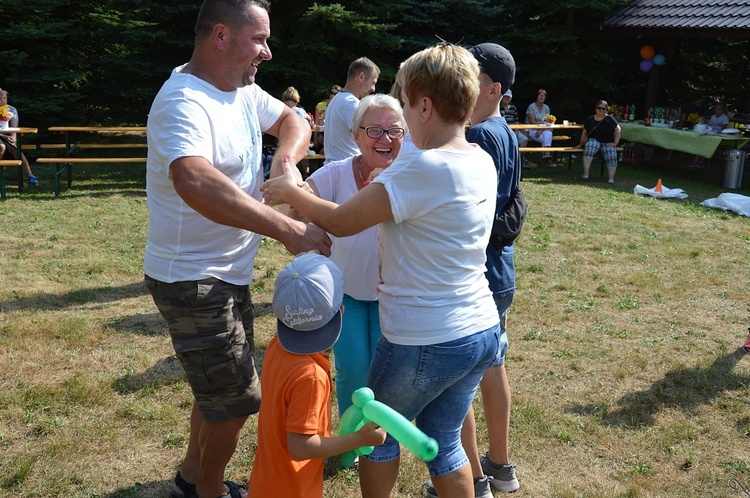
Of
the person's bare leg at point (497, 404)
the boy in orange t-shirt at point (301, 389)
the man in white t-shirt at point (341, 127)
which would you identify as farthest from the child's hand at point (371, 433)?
the man in white t-shirt at point (341, 127)

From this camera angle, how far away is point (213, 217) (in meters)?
2.35

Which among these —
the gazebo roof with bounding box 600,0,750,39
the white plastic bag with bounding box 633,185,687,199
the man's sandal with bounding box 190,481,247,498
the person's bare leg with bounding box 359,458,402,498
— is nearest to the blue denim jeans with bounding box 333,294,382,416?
the person's bare leg with bounding box 359,458,402,498

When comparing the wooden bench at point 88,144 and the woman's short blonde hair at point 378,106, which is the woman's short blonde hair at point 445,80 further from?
the wooden bench at point 88,144

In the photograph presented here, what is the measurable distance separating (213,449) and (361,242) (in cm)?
102

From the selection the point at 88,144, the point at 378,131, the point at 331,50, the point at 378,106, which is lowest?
the point at 88,144

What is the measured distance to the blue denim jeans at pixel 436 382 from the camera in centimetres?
217

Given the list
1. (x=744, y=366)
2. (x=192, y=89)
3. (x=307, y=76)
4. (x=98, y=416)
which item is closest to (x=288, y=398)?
(x=192, y=89)

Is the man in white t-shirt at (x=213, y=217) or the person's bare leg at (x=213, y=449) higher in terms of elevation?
the man in white t-shirt at (x=213, y=217)

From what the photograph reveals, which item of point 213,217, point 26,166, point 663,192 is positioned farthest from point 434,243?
point 26,166

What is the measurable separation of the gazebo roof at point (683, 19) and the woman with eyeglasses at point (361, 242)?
13.5 meters

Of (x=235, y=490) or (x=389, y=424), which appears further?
(x=235, y=490)

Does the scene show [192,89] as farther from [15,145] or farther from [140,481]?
[15,145]

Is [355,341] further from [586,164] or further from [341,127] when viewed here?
[586,164]

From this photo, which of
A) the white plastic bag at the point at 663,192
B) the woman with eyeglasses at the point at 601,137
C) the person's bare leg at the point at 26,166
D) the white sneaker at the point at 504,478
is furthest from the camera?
the woman with eyeglasses at the point at 601,137
